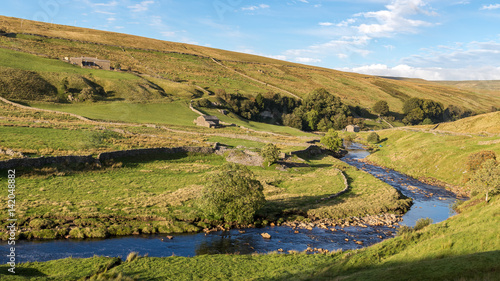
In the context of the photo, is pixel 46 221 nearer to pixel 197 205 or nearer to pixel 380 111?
pixel 197 205

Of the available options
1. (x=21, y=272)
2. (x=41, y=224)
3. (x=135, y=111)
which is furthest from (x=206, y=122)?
(x=21, y=272)

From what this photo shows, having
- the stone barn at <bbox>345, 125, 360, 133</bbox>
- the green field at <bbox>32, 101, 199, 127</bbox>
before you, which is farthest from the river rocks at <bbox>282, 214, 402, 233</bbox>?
the stone barn at <bbox>345, 125, 360, 133</bbox>

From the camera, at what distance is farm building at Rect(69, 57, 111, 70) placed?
5143 inches

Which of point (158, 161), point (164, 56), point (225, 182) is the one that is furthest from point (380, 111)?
point (225, 182)

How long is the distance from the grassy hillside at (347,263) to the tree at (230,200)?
7426 mm

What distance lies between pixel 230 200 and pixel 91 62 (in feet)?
413

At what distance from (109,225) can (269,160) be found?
1250 inches

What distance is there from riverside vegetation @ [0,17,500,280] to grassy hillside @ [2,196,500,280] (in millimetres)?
88

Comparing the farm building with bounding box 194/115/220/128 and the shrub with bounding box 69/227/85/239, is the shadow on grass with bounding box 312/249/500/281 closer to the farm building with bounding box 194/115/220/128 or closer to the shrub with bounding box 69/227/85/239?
the shrub with bounding box 69/227/85/239

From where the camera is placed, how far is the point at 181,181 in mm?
44938

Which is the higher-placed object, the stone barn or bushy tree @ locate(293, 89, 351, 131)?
bushy tree @ locate(293, 89, 351, 131)

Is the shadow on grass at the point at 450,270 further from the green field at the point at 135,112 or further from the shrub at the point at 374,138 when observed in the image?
the shrub at the point at 374,138

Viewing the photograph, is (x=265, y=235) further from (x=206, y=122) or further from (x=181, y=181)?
(x=206, y=122)

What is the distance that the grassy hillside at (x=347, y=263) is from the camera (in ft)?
50.8
